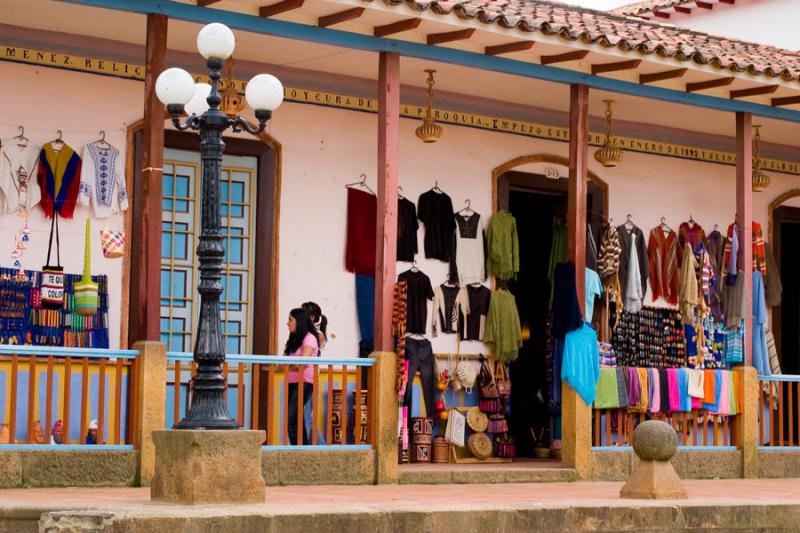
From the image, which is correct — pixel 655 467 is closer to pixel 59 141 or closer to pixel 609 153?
pixel 609 153

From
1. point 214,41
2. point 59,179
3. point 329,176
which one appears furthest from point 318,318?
point 214,41

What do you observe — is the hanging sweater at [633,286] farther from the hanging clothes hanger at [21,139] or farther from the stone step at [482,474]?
the hanging clothes hanger at [21,139]

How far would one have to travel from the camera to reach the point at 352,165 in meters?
15.3

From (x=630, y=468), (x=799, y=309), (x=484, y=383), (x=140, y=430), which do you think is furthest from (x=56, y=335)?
(x=799, y=309)

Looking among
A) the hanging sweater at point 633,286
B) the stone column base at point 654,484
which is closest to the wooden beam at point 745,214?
the hanging sweater at point 633,286

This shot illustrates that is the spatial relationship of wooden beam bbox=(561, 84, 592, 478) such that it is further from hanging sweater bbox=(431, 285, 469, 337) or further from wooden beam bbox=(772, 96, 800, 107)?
wooden beam bbox=(772, 96, 800, 107)

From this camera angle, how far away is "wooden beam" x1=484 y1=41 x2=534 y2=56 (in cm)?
1367

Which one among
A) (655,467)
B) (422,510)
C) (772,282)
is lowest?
(422,510)

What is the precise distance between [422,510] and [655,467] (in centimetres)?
253

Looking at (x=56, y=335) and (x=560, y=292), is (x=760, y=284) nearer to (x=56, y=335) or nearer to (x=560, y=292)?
(x=560, y=292)

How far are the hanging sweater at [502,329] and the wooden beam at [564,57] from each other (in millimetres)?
2768

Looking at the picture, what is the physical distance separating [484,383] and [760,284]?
128 inches

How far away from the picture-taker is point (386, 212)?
13.2m

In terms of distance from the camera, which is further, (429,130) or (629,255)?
(629,255)
